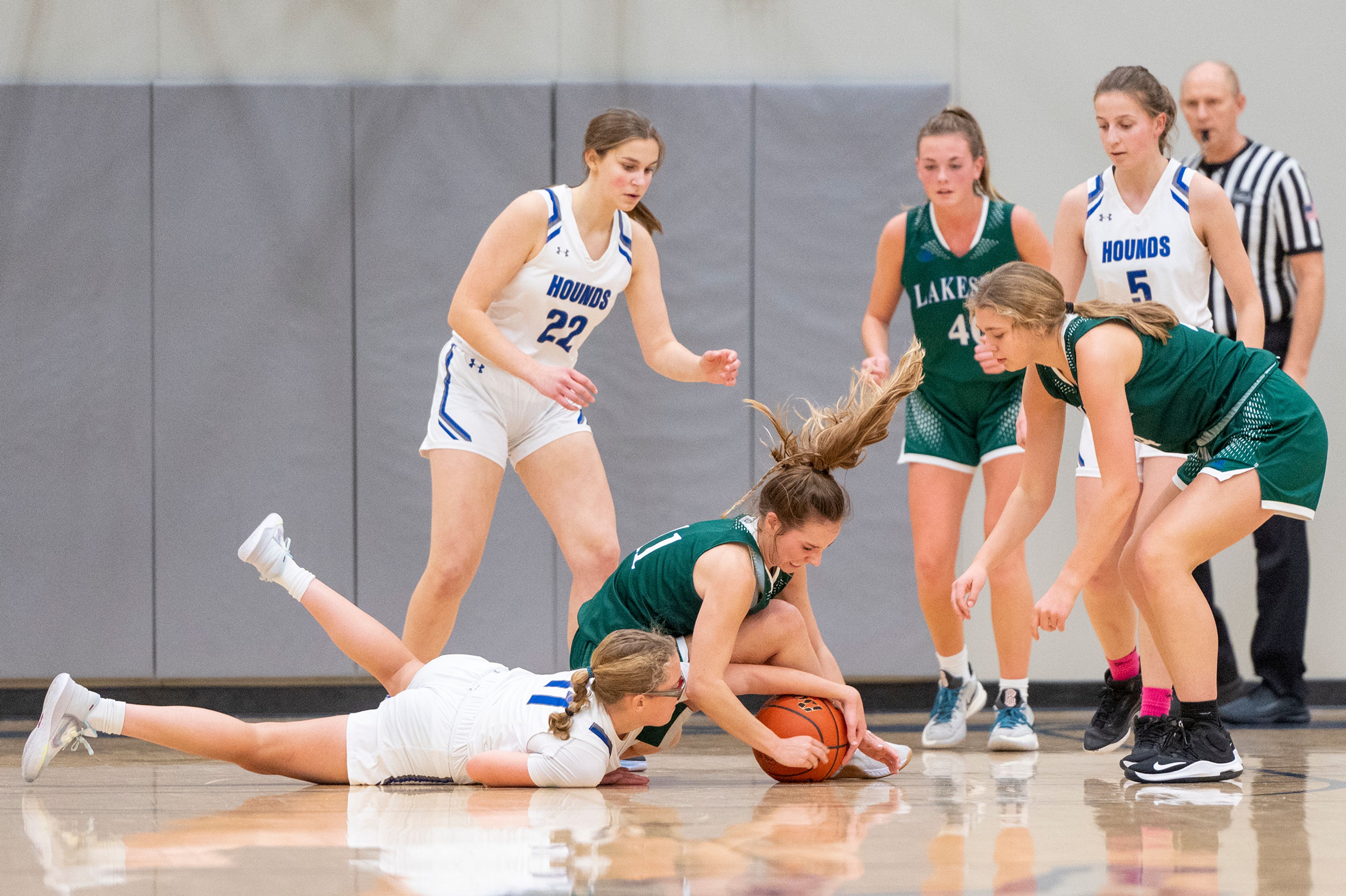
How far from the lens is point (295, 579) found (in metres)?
3.46

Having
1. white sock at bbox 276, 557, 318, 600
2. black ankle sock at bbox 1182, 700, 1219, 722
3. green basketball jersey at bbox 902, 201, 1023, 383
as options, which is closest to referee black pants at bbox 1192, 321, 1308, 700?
green basketball jersey at bbox 902, 201, 1023, 383

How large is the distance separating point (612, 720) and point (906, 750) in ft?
3.02

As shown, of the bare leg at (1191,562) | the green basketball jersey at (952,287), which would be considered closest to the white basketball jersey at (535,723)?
the bare leg at (1191,562)

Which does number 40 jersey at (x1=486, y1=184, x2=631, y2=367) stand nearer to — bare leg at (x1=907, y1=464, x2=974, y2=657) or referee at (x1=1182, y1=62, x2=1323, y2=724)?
bare leg at (x1=907, y1=464, x2=974, y2=657)

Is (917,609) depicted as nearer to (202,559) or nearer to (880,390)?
(880,390)

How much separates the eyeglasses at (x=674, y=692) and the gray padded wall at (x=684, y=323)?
2.81m

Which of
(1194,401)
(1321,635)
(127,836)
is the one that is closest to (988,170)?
(1194,401)

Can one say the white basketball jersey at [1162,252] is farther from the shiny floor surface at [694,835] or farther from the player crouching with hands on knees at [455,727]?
the player crouching with hands on knees at [455,727]

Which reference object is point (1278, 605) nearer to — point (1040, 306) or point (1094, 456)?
point (1094, 456)

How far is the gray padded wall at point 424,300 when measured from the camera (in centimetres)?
585

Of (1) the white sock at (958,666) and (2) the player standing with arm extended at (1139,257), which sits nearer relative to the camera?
(2) the player standing with arm extended at (1139,257)

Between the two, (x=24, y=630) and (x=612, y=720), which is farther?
(x=24, y=630)

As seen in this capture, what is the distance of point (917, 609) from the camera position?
581 centimetres

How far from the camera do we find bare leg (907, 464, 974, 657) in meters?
4.30
